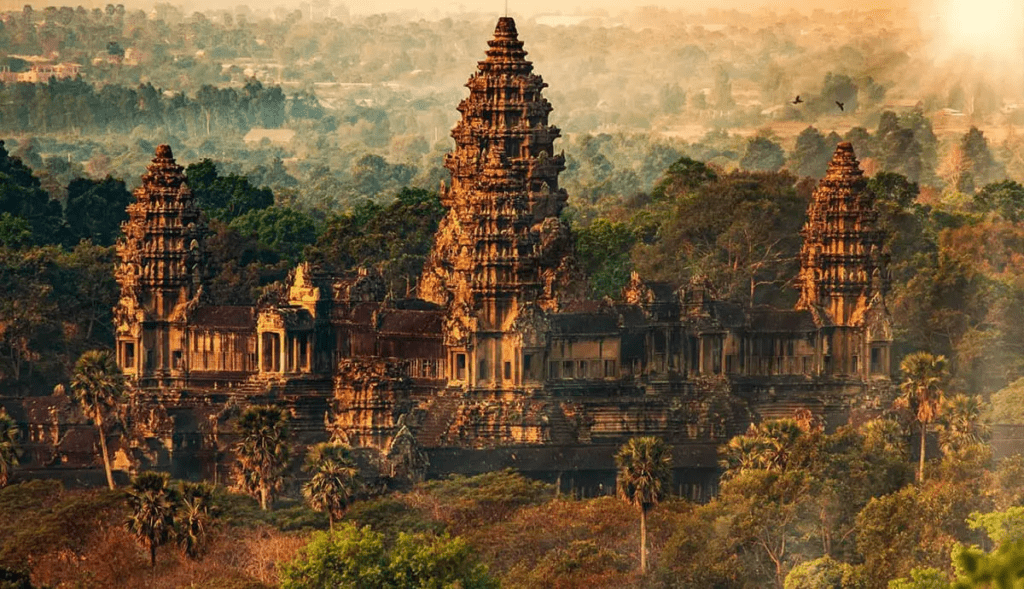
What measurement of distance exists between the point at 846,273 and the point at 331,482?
3159cm

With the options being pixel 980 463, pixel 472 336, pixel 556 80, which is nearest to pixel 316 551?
pixel 980 463

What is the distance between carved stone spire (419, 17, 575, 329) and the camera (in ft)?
387

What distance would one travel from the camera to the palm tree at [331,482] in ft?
321

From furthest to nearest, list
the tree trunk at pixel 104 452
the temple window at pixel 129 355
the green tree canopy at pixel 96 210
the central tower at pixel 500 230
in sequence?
the green tree canopy at pixel 96 210 → the temple window at pixel 129 355 → the central tower at pixel 500 230 → the tree trunk at pixel 104 452

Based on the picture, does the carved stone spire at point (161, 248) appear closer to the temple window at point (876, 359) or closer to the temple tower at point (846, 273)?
the temple tower at point (846, 273)

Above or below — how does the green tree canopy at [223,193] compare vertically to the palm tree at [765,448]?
above

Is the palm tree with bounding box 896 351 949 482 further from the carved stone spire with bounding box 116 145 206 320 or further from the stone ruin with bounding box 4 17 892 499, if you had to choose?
the carved stone spire with bounding box 116 145 206 320

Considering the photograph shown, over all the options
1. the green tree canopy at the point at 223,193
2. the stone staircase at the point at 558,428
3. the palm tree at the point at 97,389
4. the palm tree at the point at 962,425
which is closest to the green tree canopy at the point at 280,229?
the green tree canopy at the point at 223,193

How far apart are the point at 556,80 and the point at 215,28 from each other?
20.1m

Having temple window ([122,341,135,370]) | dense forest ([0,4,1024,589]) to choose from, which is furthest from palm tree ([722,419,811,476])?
temple window ([122,341,135,370])

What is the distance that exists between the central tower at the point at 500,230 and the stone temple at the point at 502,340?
7 cm

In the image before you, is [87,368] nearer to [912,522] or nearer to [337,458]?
[337,458]

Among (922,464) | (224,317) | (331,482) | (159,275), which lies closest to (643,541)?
(331,482)

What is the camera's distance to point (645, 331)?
12088 cm
